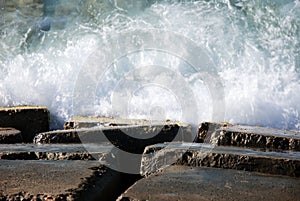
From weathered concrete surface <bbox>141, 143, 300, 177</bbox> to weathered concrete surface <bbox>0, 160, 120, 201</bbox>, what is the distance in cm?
18

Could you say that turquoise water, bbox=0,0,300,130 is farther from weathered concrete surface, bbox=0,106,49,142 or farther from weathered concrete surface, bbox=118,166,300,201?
weathered concrete surface, bbox=118,166,300,201

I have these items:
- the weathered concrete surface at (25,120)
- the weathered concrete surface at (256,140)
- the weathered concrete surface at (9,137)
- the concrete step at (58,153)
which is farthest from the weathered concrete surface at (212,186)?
the weathered concrete surface at (25,120)

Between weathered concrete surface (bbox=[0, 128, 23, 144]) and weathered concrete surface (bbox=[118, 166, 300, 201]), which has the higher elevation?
weathered concrete surface (bbox=[118, 166, 300, 201])

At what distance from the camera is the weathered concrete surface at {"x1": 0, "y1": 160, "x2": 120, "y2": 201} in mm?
1461

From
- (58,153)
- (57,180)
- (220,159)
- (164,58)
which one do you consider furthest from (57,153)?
(164,58)

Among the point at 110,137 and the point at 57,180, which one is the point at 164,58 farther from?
the point at 57,180

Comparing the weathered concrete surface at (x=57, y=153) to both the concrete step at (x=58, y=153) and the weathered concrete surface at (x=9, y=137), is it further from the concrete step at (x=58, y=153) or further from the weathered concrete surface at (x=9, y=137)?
the weathered concrete surface at (x=9, y=137)

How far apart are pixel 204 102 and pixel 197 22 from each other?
65.0 inches

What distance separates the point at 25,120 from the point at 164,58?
2582 mm

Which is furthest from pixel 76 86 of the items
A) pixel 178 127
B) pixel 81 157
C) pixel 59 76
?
pixel 81 157

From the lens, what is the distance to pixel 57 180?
5.30ft

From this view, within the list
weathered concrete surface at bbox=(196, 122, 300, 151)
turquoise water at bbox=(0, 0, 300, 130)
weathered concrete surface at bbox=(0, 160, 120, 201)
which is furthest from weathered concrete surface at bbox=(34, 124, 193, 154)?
turquoise water at bbox=(0, 0, 300, 130)

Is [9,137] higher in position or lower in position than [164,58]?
lower

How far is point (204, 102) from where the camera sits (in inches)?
197
